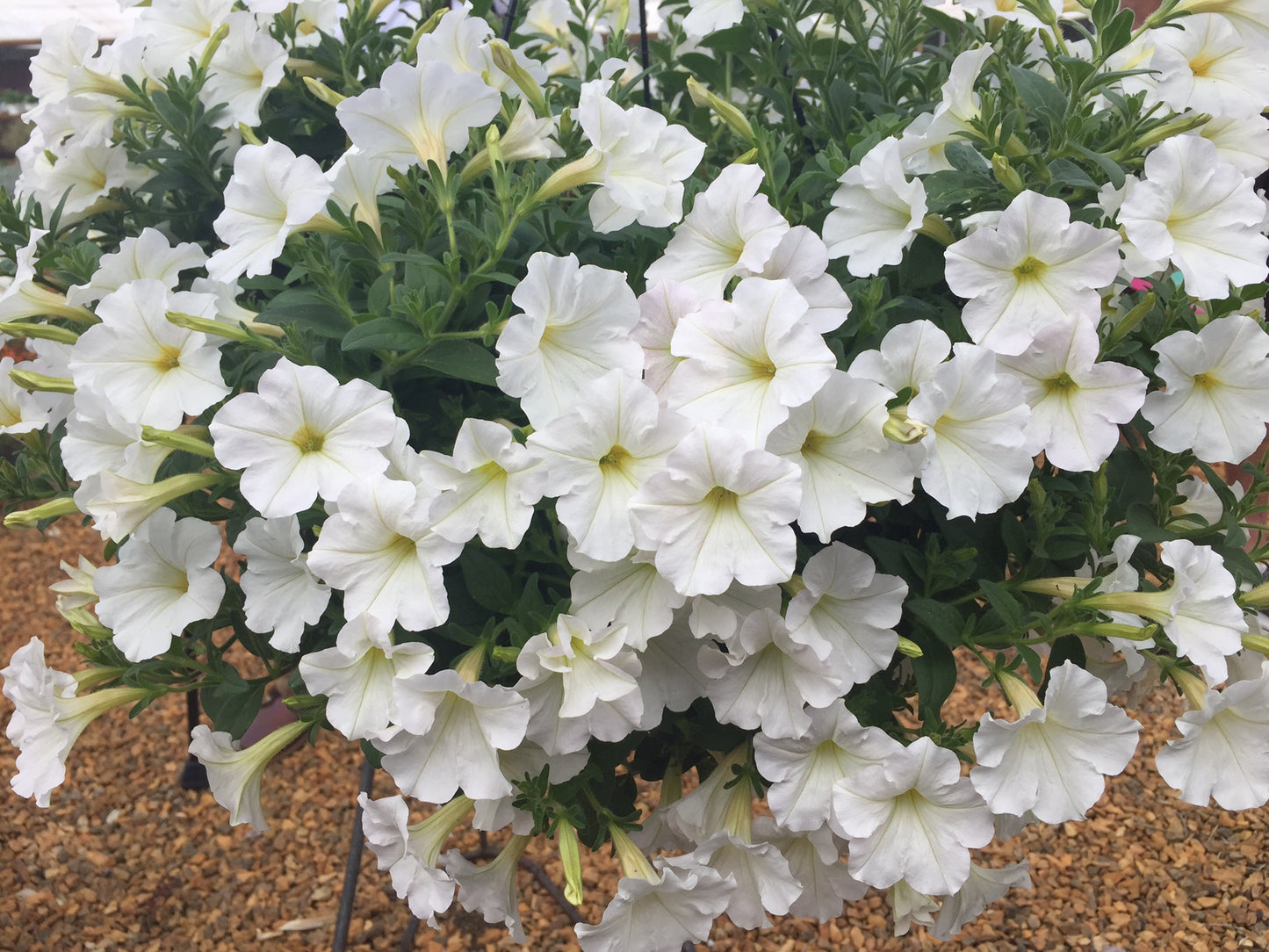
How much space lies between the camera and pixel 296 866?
2715 mm

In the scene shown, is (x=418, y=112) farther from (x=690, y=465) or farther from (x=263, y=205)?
(x=690, y=465)

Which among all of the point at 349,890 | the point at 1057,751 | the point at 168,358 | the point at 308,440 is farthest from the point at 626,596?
the point at 349,890

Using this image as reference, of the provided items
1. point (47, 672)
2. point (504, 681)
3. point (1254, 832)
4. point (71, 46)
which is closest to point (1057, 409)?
point (504, 681)

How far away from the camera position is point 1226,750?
0.94 metres

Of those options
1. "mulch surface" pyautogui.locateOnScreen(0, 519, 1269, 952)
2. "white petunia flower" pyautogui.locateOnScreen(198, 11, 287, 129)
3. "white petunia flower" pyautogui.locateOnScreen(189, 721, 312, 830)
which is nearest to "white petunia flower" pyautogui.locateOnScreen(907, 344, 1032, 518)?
"white petunia flower" pyautogui.locateOnScreen(189, 721, 312, 830)

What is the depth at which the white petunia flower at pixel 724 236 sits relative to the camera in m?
0.88

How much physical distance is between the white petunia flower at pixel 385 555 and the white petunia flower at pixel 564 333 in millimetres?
120

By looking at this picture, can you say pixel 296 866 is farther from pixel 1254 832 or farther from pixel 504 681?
pixel 1254 832

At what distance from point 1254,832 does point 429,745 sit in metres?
2.59

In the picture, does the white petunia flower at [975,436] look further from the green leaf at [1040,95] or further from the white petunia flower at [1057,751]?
the green leaf at [1040,95]

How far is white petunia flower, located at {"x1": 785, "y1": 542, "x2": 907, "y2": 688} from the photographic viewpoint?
2.89 ft

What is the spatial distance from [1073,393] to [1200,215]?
0.68ft

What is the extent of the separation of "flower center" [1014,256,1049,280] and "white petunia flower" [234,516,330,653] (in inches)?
25.5

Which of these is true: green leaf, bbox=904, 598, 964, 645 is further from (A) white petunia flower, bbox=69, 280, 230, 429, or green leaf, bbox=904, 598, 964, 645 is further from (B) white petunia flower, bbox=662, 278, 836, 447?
(A) white petunia flower, bbox=69, 280, 230, 429
